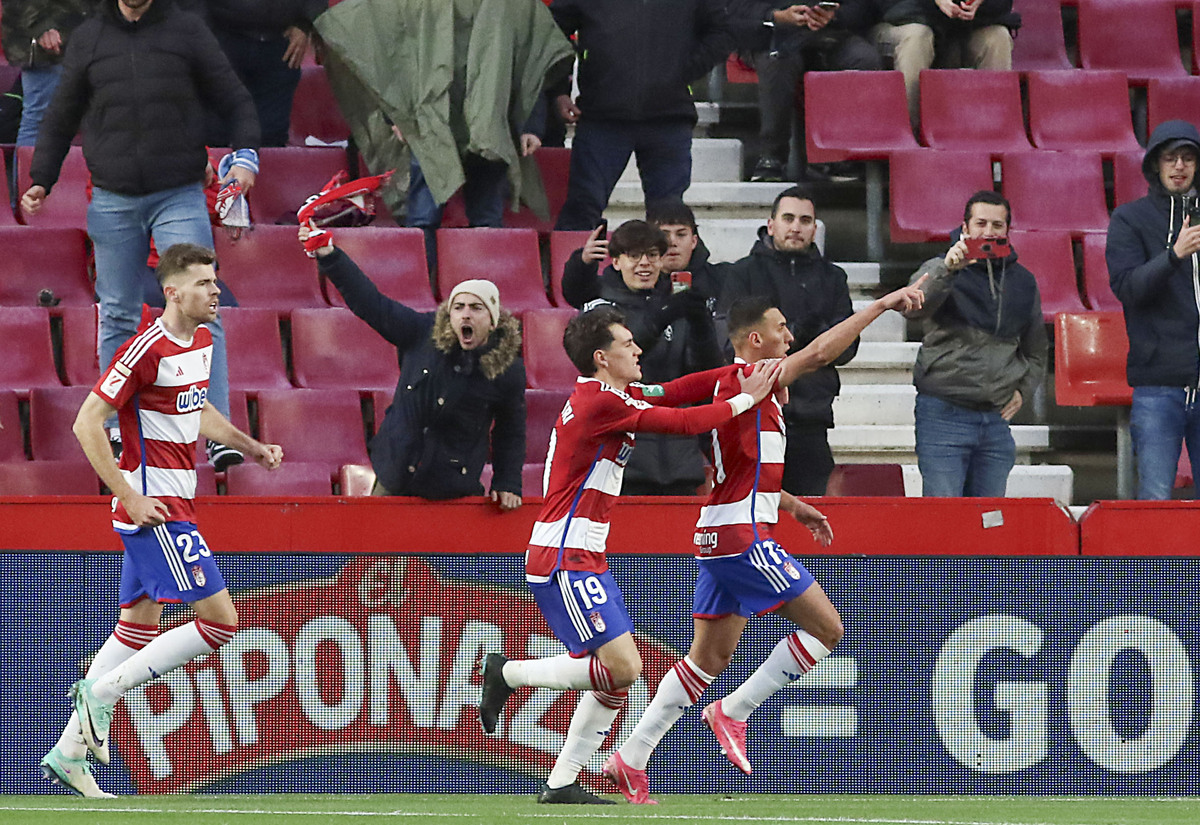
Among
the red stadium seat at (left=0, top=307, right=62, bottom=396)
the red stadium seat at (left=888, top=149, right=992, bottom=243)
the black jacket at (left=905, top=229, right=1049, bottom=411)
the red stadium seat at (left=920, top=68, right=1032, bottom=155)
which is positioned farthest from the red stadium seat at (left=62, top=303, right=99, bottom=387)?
the red stadium seat at (left=920, top=68, right=1032, bottom=155)

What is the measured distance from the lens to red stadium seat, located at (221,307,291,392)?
9273 mm

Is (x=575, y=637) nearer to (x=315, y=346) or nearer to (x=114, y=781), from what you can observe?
(x=114, y=781)

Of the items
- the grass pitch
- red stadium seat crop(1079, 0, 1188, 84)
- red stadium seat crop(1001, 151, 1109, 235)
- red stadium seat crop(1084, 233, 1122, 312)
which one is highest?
red stadium seat crop(1079, 0, 1188, 84)

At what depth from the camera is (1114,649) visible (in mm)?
7121

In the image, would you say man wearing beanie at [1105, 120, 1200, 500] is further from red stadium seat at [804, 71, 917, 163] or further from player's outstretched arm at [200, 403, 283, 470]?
player's outstretched arm at [200, 403, 283, 470]

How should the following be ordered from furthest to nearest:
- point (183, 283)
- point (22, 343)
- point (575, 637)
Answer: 1. point (22, 343)
2. point (183, 283)
3. point (575, 637)

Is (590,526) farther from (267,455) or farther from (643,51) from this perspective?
(643,51)

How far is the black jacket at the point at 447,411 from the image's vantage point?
24.3 ft

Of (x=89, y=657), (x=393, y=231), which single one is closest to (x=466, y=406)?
(x=89, y=657)

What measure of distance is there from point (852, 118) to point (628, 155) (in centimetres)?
150

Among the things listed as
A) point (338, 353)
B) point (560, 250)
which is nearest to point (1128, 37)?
point (560, 250)

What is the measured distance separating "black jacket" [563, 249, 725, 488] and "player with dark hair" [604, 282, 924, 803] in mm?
849

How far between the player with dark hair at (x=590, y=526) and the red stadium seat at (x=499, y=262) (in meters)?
3.36

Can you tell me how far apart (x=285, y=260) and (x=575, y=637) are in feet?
14.1
